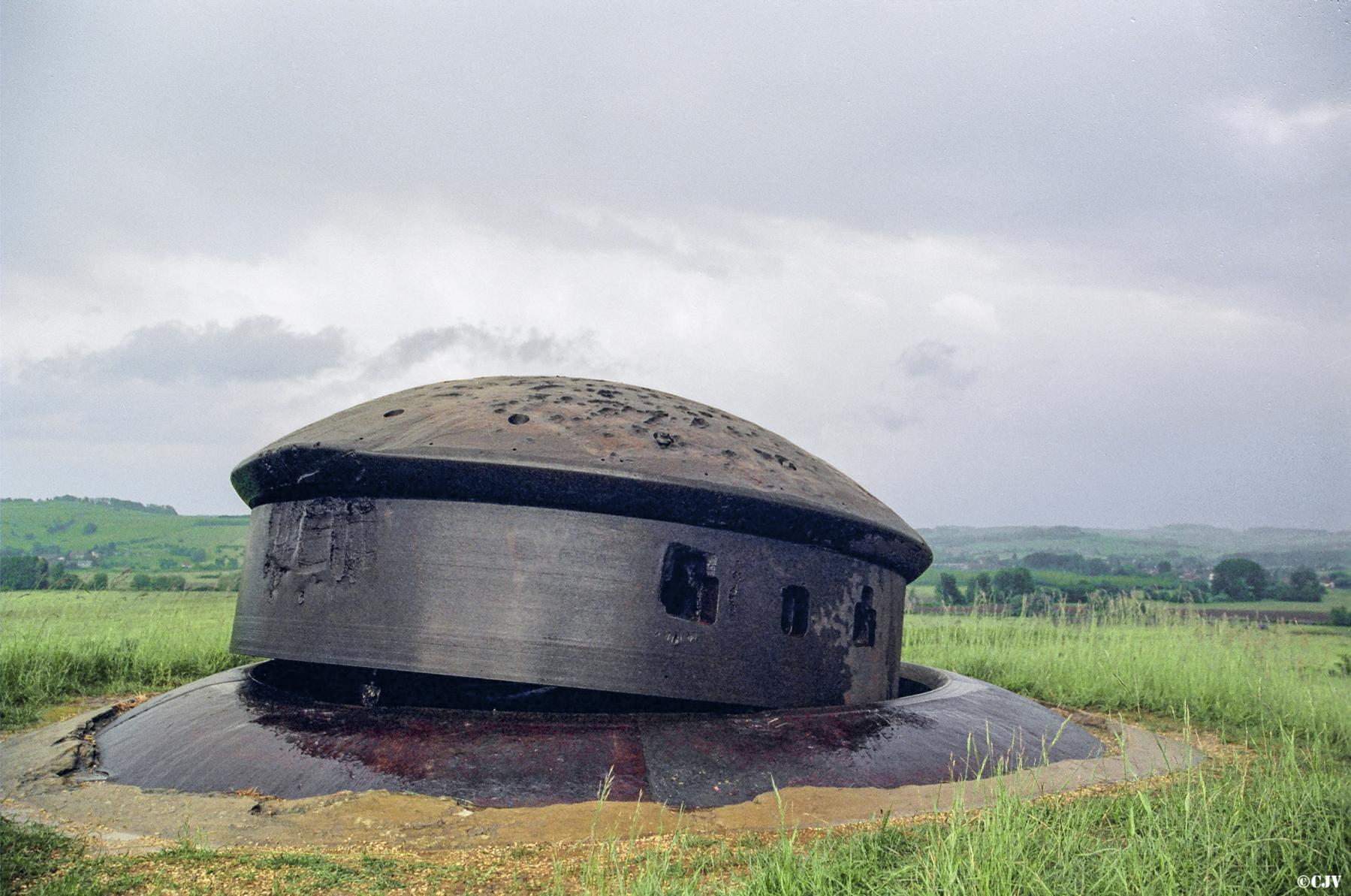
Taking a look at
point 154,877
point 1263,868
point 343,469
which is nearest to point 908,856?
point 1263,868

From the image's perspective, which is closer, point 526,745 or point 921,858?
point 921,858

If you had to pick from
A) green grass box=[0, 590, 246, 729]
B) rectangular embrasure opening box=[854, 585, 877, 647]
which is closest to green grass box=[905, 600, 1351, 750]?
rectangular embrasure opening box=[854, 585, 877, 647]

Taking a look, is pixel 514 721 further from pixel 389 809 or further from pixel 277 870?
pixel 277 870

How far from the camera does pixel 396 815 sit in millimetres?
3418

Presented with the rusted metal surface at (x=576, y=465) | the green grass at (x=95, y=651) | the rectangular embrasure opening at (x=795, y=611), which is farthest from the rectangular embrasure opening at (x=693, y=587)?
the green grass at (x=95, y=651)

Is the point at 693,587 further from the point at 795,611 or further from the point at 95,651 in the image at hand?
the point at 95,651

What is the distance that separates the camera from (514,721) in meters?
4.05

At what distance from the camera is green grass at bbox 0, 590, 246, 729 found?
7441 millimetres

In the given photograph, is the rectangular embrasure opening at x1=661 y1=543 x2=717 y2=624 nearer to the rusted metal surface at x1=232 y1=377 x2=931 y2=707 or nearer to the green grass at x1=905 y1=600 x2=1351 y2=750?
the rusted metal surface at x1=232 y1=377 x2=931 y2=707

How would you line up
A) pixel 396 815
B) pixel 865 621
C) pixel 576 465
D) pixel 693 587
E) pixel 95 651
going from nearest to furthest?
pixel 396 815
pixel 576 465
pixel 693 587
pixel 865 621
pixel 95 651

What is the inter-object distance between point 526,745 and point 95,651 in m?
6.36

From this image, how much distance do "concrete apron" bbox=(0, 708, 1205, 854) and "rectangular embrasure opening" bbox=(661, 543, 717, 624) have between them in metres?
0.83

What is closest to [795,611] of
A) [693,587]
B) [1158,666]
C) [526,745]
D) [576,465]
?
[693,587]

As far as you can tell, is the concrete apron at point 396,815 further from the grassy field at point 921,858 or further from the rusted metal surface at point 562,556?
the rusted metal surface at point 562,556
